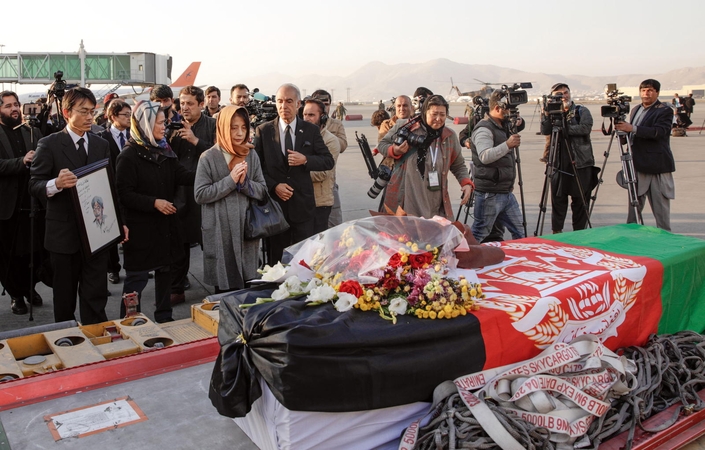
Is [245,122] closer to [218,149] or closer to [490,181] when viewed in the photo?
[218,149]

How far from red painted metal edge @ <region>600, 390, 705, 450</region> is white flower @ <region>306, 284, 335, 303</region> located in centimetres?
144

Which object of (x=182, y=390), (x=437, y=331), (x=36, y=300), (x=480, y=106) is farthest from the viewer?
(x=480, y=106)

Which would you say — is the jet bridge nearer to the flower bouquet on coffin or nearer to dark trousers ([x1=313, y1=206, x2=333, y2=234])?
dark trousers ([x1=313, y1=206, x2=333, y2=234])

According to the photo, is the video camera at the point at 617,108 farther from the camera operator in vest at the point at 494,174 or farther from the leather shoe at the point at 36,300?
the leather shoe at the point at 36,300

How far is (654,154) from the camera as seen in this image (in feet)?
23.4

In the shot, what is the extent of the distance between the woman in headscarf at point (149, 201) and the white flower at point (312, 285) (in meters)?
2.12

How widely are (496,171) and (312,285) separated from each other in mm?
3798

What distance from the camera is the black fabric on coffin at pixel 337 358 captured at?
96.9 inches

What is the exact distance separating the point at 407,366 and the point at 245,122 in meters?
2.84

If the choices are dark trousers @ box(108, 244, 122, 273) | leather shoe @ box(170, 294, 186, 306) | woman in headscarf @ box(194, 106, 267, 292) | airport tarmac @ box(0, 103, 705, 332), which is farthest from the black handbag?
dark trousers @ box(108, 244, 122, 273)

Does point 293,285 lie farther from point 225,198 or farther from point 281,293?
point 225,198

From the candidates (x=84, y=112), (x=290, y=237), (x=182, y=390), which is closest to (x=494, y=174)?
(x=290, y=237)

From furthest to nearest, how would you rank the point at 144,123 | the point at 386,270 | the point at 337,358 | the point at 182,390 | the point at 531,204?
the point at 531,204 → the point at 144,123 → the point at 182,390 → the point at 386,270 → the point at 337,358

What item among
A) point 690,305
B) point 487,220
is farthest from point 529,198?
point 690,305
